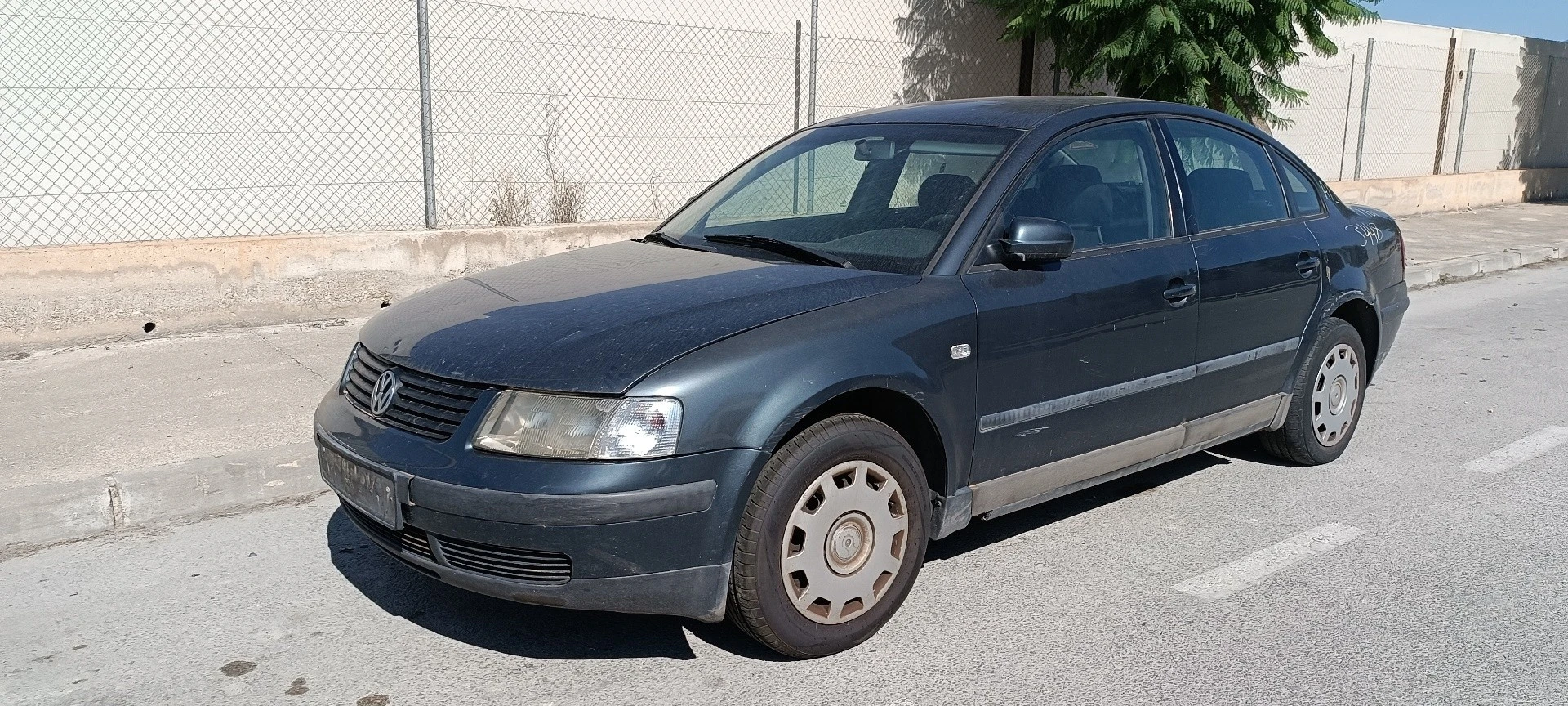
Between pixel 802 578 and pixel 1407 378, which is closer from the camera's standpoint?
pixel 802 578

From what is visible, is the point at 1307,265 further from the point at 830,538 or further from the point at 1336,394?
the point at 830,538

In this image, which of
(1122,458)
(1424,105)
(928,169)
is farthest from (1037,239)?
(1424,105)

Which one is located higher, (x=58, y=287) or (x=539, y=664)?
(x=58, y=287)

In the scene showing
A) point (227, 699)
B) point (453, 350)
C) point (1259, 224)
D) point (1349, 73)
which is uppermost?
point (1349, 73)

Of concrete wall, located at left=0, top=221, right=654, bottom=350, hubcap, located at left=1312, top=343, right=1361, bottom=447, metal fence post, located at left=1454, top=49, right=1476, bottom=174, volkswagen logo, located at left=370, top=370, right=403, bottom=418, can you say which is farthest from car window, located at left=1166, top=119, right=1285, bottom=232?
metal fence post, located at left=1454, top=49, right=1476, bottom=174

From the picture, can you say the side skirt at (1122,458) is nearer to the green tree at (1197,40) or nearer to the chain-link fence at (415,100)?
the chain-link fence at (415,100)

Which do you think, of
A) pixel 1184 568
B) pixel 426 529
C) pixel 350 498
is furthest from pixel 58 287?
pixel 1184 568

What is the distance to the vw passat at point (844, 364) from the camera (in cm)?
320

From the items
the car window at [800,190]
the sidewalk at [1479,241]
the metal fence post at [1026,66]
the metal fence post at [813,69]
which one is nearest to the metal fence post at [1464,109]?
the sidewalk at [1479,241]

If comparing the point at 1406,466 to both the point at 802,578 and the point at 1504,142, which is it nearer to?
the point at 802,578

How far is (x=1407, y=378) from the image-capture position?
7375 millimetres

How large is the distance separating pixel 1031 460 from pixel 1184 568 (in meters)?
0.75

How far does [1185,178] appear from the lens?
468 centimetres

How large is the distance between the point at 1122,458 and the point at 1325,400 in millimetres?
1558
